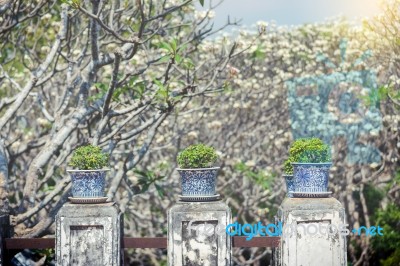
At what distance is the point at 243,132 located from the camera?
13.7 meters

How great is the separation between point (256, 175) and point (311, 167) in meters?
4.79

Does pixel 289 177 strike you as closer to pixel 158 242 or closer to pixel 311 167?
pixel 311 167

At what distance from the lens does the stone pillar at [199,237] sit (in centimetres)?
744

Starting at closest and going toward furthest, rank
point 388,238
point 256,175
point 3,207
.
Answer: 1. point 3,207
2. point 256,175
3. point 388,238

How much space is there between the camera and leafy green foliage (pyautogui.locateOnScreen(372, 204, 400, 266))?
13.0 metres

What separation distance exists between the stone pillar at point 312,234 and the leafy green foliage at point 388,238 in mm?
5723

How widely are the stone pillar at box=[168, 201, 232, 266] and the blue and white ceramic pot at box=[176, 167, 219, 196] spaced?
165 millimetres

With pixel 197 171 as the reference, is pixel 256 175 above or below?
above

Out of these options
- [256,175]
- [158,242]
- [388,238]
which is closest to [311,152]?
[158,242]

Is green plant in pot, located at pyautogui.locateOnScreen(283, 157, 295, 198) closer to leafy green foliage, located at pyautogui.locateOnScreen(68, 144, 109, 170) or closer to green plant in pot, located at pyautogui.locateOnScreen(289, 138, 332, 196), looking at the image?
green plant in pot, located at pyautogui.locateOnScreen(289, 138, 332, 196)

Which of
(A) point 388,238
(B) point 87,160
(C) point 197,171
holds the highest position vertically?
(B) point 87,160

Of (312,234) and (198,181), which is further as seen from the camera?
(198,181)

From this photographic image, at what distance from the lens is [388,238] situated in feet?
43.0

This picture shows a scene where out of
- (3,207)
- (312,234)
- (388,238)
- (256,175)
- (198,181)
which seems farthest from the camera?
(388,238)
